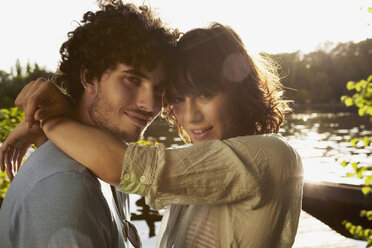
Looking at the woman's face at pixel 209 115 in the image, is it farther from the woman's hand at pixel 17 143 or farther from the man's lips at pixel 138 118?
the woman's hand at pixel 17 143

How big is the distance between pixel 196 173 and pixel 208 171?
4 centimetres

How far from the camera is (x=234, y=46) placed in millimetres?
2227

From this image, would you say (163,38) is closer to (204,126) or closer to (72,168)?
(204,126)

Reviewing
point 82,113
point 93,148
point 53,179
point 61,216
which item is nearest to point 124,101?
point 82,113

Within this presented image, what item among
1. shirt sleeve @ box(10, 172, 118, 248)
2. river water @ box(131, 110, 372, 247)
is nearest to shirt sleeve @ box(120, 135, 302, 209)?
shirt sleeve @ box(10, 172, 118, 248)

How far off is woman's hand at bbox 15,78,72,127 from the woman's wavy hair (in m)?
0.74

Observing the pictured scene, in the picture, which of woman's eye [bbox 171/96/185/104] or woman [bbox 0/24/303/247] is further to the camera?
woman's eye [bbox 171/96/185/104]

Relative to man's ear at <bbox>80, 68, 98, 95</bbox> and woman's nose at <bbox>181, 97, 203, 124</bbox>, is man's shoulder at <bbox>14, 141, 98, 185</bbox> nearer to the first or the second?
man's ear at <bbox>80, 68, 98, 95</bbox>

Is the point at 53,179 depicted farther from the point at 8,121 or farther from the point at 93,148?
the point at 8,121

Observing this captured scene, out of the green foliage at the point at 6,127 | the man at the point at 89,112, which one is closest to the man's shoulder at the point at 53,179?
the man at the point at 89,112

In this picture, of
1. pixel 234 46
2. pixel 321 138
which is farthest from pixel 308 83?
pixel 234 46

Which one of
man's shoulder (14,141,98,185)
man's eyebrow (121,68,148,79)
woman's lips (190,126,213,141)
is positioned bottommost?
woman's lips (190,126,213,141)

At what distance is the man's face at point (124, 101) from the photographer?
190 centimetres

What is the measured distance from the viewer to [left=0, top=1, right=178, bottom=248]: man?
123cm
